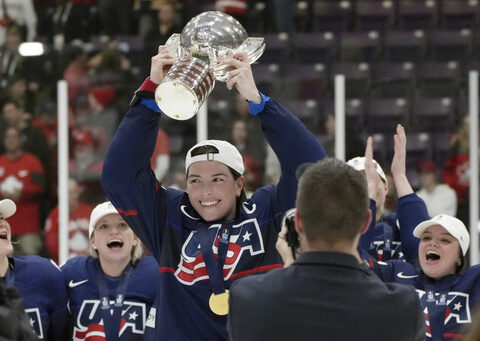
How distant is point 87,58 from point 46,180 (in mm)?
950

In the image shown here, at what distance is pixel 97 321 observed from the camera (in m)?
3.47

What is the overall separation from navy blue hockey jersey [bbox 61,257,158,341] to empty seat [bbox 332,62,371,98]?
2.84 m

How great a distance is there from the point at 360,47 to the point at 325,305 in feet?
16.6

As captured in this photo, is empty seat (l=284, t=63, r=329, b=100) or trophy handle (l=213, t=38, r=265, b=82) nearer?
trophy handle (l=213, t=38, r=265, b=82)

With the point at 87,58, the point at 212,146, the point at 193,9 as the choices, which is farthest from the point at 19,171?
the point at 212,146

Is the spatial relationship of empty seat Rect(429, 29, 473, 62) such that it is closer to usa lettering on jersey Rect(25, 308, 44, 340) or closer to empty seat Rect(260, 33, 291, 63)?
empty seat Rect(260, 33, 291, 63)

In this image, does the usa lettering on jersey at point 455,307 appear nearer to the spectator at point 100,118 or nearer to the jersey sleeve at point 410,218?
the jersey sleeve at point 410,218

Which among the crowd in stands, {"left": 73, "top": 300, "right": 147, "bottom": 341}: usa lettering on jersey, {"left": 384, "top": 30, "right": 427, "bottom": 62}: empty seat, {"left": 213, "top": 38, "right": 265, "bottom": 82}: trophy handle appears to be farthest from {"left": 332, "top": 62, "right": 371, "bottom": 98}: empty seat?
{"left": 213, "top": 38, "right": 265, "bottom": 82}: trophy handle

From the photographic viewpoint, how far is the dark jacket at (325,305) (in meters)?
1.82

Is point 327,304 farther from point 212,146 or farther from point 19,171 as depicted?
point 19,171

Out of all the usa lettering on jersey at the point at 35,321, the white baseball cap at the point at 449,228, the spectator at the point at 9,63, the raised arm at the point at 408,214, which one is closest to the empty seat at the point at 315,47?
the spectator at the point at 9,63

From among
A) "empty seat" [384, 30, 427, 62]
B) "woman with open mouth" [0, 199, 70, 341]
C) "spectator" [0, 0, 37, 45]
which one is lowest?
"woman with open mouth" [0, 199, 70, 341]

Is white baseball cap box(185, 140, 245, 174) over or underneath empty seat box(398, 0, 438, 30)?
underneath

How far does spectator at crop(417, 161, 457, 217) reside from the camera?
5934 mm
